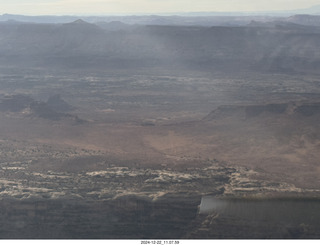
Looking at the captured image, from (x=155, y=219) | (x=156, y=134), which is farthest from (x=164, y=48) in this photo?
(x=155, y=219)

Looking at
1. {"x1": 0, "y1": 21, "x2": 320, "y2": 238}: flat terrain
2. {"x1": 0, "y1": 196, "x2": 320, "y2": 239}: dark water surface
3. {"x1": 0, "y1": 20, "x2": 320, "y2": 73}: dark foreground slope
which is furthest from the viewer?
{"x1": 0, "y1": 20, "x2": 320, "y2": 73}: dark foreground slope

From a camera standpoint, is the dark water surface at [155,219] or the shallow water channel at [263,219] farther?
the dark water surface at [155,219]

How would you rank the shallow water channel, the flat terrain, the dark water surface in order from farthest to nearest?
the flat terrain < the dark water surface < the shallow water channel

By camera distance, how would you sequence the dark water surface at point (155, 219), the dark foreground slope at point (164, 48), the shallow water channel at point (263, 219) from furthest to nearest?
the dark foreground slope at point (164, 48), the dark water surface at point (155, 219), the shallow water channel at point (263, 219)

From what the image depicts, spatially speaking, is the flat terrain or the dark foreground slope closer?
the flat terrain

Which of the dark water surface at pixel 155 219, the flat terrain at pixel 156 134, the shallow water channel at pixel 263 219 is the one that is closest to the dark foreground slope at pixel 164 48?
the flat terrain at pixel 156 134

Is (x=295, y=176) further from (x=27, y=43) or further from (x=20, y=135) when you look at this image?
(x=27, y=43)

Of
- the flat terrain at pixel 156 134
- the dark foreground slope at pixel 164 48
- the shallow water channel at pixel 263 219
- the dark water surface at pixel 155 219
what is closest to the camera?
the shallow water channel at pixel 263 219

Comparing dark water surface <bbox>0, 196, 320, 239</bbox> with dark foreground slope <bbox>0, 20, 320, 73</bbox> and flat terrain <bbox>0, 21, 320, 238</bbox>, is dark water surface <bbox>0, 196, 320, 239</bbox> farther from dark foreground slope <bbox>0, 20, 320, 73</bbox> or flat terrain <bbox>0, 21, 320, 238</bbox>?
dark foreground slope <bbox>0, 20, 320, 73</bbox>

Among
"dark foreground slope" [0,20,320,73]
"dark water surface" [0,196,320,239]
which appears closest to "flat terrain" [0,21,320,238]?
"dark water surface" [0,196,320,239]

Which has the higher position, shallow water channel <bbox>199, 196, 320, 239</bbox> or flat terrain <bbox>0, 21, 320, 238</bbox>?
shallow water channel <bbox>199, 196, 320, 239</bbox>

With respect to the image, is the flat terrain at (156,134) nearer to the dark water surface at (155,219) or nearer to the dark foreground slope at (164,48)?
the dark water surface at (155,219)

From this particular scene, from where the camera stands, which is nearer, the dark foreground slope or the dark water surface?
the dark water surface
